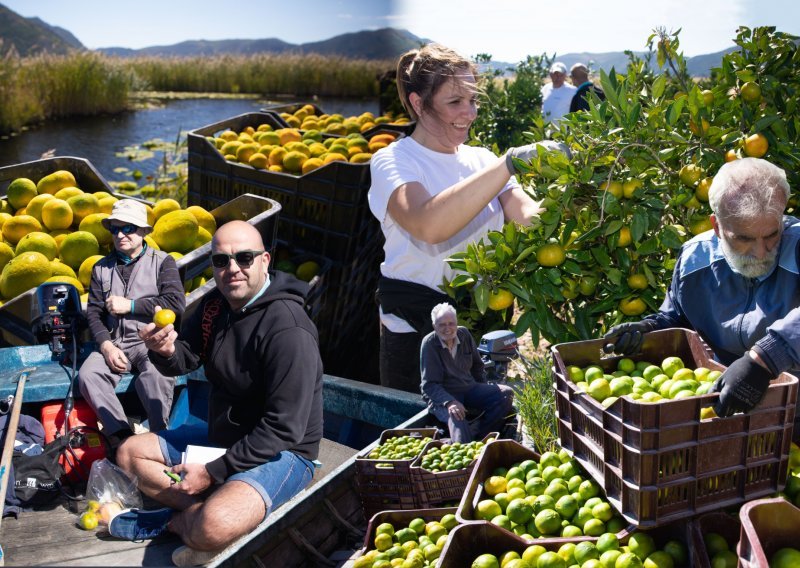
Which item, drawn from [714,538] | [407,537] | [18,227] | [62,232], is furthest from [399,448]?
[18,227]

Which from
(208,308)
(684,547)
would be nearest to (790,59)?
(684,547)

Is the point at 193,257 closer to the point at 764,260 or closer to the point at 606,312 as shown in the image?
the point at 606,312

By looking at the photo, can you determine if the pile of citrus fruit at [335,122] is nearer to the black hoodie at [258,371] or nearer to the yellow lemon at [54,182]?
the yellow lemon at [54,182]

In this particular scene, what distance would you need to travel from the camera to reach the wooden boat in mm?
2268

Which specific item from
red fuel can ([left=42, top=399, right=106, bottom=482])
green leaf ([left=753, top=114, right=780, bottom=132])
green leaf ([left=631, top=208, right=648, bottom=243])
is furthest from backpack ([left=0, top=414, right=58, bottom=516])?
green leaf ([left=753, top=114, right=780, bottom=132])

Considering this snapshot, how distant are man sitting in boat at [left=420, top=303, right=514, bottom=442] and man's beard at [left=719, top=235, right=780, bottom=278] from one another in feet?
3.23

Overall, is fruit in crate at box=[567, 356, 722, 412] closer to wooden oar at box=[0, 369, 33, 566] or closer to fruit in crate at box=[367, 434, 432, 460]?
fruit in crate at box=[367, 434, 432, 460]

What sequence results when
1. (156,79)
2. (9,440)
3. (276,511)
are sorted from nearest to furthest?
(276,511) < (9,440) < (156,79)

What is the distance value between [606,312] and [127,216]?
7.18ft

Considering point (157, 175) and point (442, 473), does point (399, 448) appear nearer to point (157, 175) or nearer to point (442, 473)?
point (442, 473)

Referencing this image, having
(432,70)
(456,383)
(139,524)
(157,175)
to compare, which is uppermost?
(432,70)

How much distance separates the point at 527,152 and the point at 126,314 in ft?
6.64

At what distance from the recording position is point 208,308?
9.00 ft

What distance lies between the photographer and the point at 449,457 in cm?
252
